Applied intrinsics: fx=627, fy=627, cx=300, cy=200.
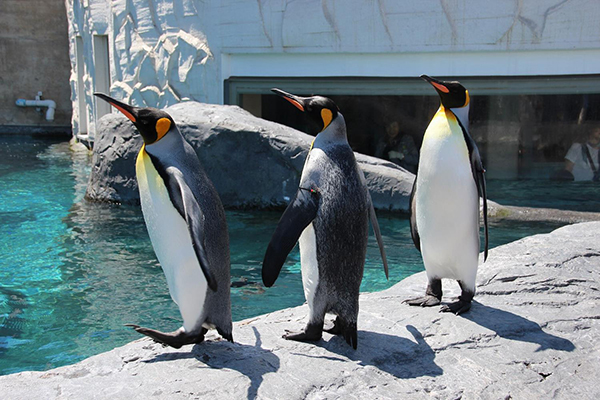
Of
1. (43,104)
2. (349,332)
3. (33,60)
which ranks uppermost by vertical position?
(33,60)

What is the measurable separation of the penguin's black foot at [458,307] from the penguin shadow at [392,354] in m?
0.35

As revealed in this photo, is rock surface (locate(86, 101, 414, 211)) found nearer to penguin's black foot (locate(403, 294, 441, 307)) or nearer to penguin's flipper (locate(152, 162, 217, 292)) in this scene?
penguin's black foot (locate(403, 294, 441, 307))

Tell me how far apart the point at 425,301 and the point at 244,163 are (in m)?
4.18

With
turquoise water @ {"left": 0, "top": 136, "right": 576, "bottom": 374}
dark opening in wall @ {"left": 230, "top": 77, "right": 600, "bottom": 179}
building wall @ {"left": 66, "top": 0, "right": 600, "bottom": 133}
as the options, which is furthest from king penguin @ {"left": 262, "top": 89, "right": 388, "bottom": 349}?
dark opening in wall @ {"left": 230, "top": 77, "right": 600, "bottom": 179}

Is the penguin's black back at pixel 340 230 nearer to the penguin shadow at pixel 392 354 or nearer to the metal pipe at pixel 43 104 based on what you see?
the penguin shadow at pixel 392 354

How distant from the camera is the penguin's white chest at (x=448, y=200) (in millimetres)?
2748

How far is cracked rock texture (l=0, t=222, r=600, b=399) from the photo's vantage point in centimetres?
203

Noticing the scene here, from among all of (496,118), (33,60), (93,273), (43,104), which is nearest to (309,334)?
(93,273)

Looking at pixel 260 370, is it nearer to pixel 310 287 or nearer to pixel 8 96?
pixel 310 287

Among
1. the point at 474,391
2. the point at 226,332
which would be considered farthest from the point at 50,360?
the point at 474,391

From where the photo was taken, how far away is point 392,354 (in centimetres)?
236

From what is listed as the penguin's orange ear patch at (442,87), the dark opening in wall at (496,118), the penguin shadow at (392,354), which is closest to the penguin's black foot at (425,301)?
the penguin shadow at (392,354)

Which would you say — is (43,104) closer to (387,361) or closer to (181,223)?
(181,223)

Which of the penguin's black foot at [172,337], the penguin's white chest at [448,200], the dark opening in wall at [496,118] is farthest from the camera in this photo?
the dark opening in wall at [496,118]
